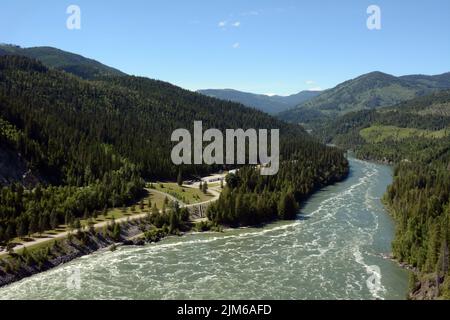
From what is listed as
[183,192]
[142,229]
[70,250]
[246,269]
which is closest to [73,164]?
[183,192]

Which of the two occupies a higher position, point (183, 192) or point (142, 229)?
point (183, 192)

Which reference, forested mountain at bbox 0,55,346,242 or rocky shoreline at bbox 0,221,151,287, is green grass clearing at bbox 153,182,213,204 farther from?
rocky shoreline at bbox 0,221,151,287

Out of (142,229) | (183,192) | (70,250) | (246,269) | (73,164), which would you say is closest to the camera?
(246,269)

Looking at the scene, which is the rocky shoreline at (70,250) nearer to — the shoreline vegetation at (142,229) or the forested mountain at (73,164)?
the shoreline vegetation at (142,229)

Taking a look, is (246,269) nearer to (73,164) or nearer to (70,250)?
(70,250)

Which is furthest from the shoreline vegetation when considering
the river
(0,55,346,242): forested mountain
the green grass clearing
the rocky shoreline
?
(0,55,346,242): forested mountain
